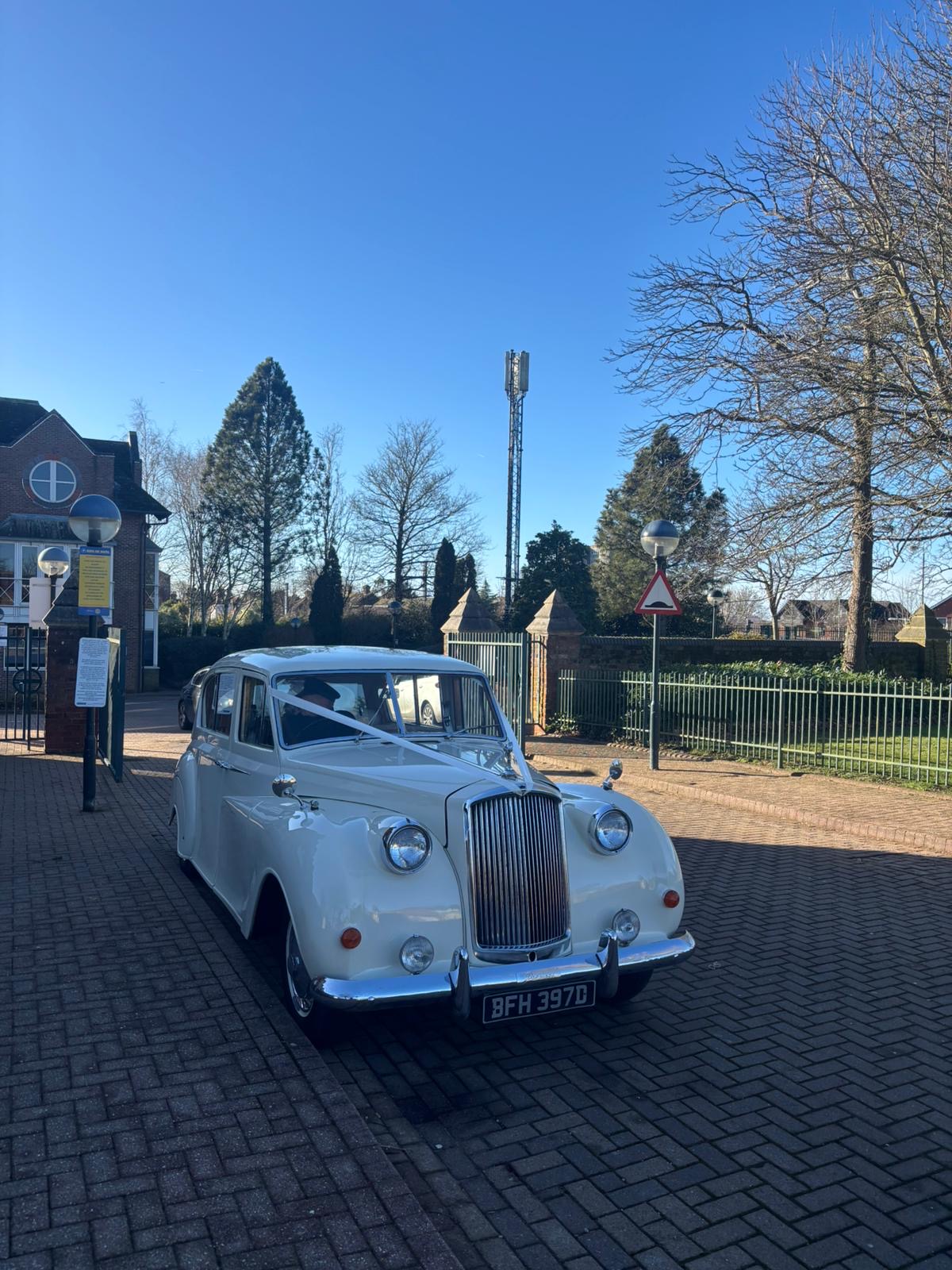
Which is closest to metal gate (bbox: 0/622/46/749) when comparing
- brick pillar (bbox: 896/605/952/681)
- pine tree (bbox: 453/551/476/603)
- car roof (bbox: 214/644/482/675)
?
car roof (bbox: 214/644/482/675)

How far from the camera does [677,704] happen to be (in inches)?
606

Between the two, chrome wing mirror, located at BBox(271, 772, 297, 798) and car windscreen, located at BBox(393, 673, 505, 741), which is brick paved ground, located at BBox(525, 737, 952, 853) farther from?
chrome wing mirror, located at BBox(271, 772, 297, 798)

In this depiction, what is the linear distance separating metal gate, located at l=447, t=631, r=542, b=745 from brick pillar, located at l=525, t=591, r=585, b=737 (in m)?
0.09

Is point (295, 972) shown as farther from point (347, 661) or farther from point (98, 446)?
point (98, 446)

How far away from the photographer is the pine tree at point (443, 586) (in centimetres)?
4209

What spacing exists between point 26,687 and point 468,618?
27.9 ft

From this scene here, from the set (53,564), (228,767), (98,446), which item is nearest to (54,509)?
(98,446)

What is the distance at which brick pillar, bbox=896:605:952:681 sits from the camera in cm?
2691

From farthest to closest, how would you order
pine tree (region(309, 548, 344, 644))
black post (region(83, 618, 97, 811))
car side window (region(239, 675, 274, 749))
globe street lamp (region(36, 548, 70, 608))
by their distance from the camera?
1. pine tree (region(309, 548, 344, 644))
2. globe street lamp (region(36, 548, 70, 608))
3. black post (region(83, 618, 97, 811))
4. car side window (region(239, 675, 274, 749))

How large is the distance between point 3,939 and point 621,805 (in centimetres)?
374

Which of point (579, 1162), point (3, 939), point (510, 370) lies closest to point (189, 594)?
point (510, 370)

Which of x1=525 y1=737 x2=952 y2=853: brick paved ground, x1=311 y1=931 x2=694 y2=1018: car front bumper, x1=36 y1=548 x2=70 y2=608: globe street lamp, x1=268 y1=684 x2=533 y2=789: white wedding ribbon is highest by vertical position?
x1=36 y1=548 x2=70 y2=608: globe street lamp

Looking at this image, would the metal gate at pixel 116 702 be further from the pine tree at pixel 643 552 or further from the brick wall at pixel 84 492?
the brick wall at pixel 84 492

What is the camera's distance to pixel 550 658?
18016 mm
